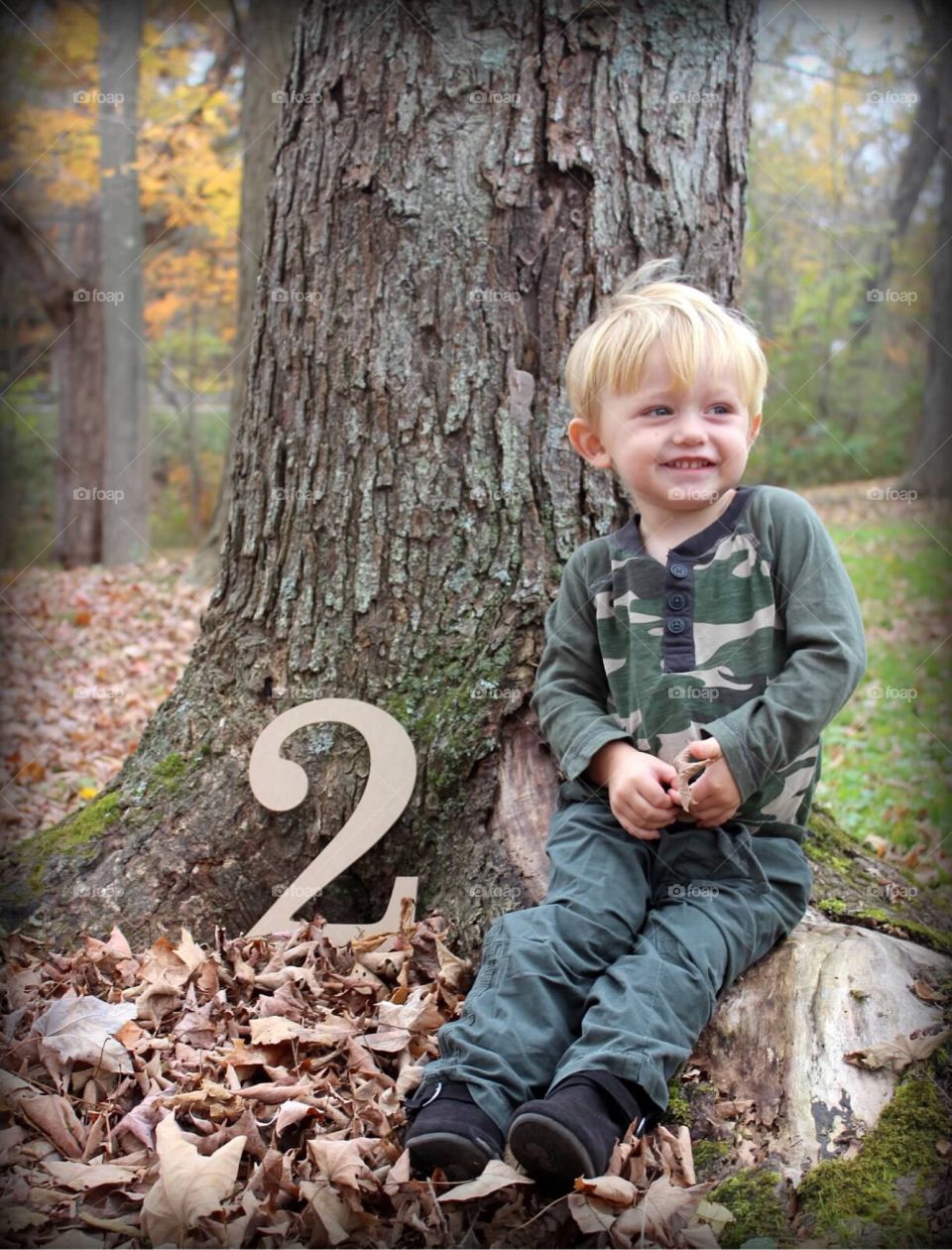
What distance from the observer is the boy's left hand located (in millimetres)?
2217

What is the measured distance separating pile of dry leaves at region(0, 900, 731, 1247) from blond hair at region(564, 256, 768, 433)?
145cm

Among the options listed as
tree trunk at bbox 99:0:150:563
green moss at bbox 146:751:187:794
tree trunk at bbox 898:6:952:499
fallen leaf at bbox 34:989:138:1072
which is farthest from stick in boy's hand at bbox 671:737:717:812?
tree trunk at bbox 898:6:952:499

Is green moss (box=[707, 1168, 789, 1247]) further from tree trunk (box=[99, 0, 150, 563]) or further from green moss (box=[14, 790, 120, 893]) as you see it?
tree trunk (box=[99, 0, 150, 563])

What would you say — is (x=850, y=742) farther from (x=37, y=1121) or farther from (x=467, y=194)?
(x=37, y=1121)

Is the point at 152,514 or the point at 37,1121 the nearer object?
the point at 37,1121

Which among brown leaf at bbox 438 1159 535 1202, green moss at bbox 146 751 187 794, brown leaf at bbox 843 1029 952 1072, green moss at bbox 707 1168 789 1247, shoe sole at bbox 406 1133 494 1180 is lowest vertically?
green moss at bbox 707 1168 789 1247

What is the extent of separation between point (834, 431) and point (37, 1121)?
17.1 metres

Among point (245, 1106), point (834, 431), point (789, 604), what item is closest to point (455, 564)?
point (789, 604)

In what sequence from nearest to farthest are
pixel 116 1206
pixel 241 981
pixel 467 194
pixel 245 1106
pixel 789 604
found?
pixel 116 1206 < pixel 245 1106 < pixel 789 604 < pixel 241 981 < pixel 467 194

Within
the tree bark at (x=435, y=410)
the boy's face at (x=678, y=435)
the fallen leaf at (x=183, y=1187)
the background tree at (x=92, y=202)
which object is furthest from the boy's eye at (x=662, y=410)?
the background tree at (x=92, y=202)

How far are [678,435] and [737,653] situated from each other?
20.1 inches

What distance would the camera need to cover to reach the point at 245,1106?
7.10 feet

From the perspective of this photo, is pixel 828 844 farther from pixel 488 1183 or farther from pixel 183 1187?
pixel 183 1187

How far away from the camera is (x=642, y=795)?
7.50 ft
